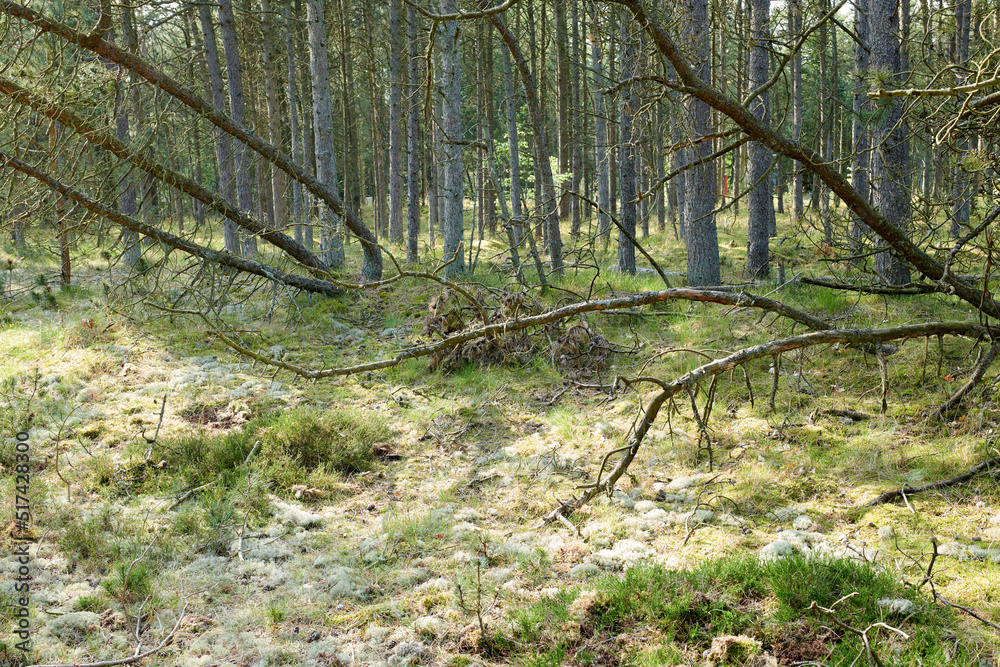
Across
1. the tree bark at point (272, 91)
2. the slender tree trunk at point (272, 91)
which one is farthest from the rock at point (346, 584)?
the tree bark at point (272, 91)

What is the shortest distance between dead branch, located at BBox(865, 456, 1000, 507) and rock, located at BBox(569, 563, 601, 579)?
6.06 ft

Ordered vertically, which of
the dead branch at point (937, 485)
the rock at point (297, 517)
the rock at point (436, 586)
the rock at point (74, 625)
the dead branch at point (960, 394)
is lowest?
the rock at point (436, 586)

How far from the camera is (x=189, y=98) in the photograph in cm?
746

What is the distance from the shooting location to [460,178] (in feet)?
37.1

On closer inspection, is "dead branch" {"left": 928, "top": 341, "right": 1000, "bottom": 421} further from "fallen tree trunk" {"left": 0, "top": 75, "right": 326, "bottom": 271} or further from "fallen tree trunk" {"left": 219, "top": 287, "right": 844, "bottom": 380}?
"fallen tree trunk" {"left": 0, "top": 75, "right": 326, "bottom": 271}

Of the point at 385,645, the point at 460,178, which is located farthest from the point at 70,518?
the point at 460,178

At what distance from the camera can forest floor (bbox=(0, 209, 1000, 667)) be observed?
311cm

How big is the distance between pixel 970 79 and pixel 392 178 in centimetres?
1389

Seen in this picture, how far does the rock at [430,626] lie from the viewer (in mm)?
3303

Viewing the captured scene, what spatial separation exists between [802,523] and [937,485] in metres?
0.93

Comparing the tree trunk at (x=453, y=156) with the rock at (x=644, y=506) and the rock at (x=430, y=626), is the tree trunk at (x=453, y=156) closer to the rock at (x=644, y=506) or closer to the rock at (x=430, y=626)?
the rock at (x=644, y=506)

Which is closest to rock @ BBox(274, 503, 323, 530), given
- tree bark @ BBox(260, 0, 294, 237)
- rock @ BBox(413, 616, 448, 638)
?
rock @ BBox(413, 616, 448, 638)

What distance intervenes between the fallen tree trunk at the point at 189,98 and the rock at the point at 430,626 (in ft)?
7.94

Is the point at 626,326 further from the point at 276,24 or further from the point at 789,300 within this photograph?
the point at 276,24
